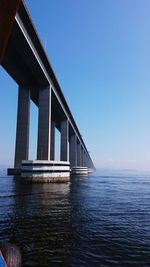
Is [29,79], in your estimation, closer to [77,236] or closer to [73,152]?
[77,236]

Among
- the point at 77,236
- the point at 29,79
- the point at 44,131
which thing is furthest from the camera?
the point at 29,79

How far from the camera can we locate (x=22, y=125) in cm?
7038

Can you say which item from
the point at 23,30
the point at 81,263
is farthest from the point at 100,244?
the point at 23,30

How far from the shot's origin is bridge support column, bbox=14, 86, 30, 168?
69812 millimetres

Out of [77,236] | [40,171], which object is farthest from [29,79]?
[77,236]

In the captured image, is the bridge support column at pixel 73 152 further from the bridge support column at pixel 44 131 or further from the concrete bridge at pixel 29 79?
the bridge support column at pixel 44 131

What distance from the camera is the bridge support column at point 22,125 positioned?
69.8m

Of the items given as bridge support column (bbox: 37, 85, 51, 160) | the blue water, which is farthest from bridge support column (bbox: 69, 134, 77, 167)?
the blue water

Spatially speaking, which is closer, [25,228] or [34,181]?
[25,228]

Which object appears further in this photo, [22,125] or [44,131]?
[22,125]

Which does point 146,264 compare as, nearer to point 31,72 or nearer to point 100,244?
point 100,244

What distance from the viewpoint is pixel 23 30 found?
1652 inches

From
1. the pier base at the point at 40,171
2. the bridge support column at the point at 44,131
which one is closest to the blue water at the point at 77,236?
the pier base at the point at 40,171

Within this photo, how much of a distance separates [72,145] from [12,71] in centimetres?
7606
